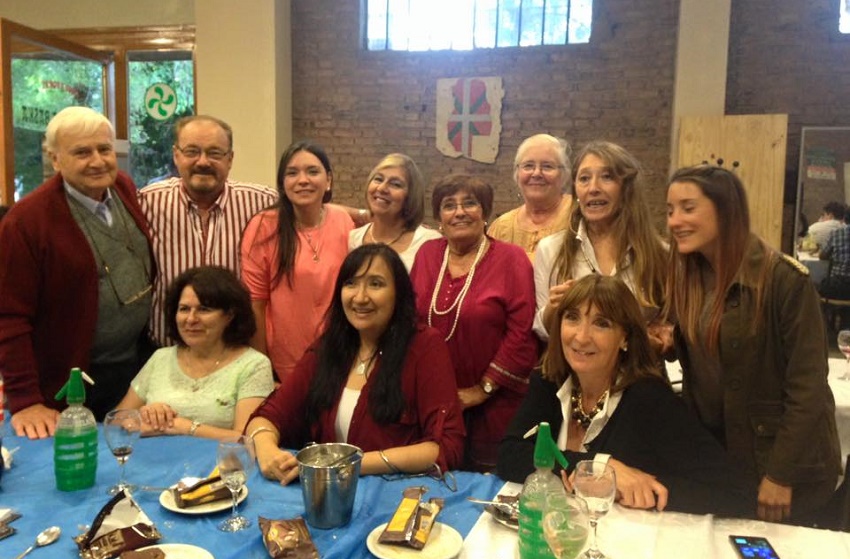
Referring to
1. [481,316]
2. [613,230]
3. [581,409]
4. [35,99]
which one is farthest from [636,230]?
[35,99]

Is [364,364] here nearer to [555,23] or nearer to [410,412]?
[410,412]

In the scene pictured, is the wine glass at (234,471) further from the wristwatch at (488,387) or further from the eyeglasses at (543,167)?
the eyeglasses at (543,167)

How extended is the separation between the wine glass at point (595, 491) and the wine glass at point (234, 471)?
768mm

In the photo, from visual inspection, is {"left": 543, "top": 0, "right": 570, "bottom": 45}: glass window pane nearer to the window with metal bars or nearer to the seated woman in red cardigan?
the window with metal bars

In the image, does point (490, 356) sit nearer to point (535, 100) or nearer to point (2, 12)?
point (535, 100)

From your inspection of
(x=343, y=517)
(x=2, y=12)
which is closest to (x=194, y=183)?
(x=343, y=517)

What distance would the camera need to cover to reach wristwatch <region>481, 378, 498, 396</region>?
2574mm

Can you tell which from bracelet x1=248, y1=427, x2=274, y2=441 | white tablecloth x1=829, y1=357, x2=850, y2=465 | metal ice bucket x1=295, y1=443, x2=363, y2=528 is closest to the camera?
metal ice bucket x1=295, y1=443, x2=363, y2=528

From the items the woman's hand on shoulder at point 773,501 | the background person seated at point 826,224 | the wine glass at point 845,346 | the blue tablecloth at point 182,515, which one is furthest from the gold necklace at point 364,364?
the background person seated at point 826,224

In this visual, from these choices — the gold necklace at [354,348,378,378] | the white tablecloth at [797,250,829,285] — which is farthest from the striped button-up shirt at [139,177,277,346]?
the white tablecloth at [797,250,829,285]

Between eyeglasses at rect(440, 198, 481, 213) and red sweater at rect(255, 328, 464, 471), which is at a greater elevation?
eyeglasses at rect(440, 198, 481, 213)

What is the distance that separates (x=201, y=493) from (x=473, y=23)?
5866 millimetres

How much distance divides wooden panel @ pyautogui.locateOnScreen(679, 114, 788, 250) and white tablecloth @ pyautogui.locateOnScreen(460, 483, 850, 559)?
14.4 ft

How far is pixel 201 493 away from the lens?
1700 millimetres
